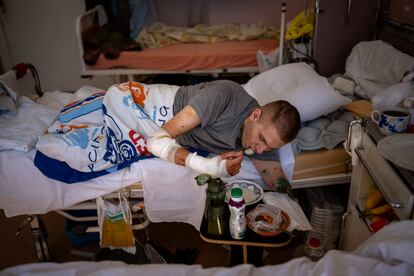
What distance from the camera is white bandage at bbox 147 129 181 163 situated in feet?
3.99

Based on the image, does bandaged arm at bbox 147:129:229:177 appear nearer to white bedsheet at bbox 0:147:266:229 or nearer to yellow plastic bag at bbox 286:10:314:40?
white bedsheet at bbox 0:147:266:229

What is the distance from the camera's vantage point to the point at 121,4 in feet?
11.1

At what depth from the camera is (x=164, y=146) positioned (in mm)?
1222

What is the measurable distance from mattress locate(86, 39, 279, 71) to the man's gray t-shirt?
1.37 meters

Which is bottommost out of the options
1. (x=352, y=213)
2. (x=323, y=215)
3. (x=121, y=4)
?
(x=323, y=215)

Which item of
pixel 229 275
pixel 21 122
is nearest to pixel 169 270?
pixel 229 275

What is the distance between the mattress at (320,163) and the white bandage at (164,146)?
58cm

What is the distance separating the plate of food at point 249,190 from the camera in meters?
1.35

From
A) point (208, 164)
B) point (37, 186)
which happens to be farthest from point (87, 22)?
point (208, 164)

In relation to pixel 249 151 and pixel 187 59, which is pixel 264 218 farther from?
pixel 187 59

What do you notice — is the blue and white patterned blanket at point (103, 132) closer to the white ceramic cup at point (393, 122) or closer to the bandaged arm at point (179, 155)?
the bandaged arm at point (179, 155)

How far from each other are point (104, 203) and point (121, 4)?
2440mm

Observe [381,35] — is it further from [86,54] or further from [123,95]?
[86,54]

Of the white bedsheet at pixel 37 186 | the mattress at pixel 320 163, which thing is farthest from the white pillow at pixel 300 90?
the white bedsheet at pixel 37 186
